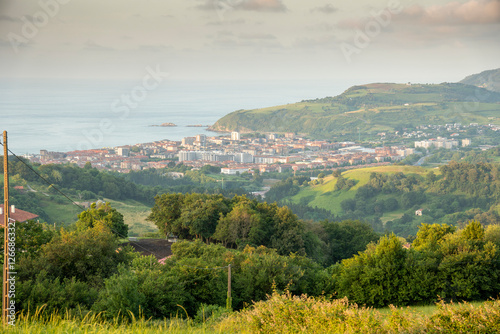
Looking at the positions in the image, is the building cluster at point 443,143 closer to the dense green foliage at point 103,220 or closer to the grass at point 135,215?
the grass at point 135,215

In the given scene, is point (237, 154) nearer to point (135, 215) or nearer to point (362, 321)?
point (135, 215)

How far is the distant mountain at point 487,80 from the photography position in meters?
153

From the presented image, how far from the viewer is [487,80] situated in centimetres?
16075

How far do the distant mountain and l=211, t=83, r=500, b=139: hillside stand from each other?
Result: 1732 cm

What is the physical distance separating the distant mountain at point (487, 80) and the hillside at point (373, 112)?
1732 cm

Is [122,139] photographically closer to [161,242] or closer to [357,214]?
[357,214]

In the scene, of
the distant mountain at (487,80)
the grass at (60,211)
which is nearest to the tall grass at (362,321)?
the grass at (60,211)

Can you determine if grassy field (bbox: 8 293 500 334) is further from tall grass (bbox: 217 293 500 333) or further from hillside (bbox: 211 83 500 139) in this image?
hillside (bbox: 211 83 500 139)

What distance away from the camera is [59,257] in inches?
411

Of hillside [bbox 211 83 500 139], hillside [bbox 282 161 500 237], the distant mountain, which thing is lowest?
hillside [bbox 282 161 500 237]

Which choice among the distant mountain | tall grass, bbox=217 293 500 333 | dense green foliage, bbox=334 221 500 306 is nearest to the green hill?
dense green foliage, bbox=334 221 500 306

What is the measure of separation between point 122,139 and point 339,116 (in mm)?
52737

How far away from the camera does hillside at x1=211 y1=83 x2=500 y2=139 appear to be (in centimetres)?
11194

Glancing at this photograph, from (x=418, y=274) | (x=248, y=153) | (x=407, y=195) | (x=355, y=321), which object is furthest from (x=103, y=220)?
(x=248, y=153)
